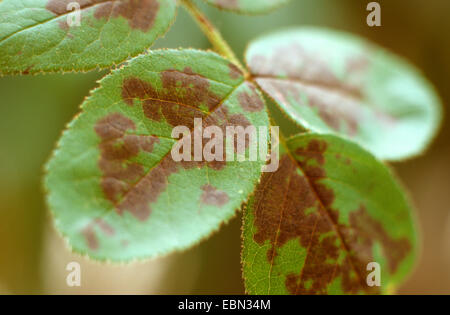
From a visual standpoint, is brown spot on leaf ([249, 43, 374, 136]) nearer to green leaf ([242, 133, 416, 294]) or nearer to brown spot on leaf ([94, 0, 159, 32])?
green leaf ([242, 133, 416, 294])

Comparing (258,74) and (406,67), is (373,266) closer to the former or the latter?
(258,74)

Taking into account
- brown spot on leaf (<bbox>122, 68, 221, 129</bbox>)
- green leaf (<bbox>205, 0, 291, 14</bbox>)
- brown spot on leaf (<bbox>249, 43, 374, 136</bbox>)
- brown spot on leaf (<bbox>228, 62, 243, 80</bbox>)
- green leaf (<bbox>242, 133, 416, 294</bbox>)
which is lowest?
green leaf (<bbox>242, 133, 416, 294</bbox>)

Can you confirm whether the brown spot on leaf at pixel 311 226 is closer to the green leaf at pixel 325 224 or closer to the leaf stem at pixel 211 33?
the green leaf at pixel 325 224

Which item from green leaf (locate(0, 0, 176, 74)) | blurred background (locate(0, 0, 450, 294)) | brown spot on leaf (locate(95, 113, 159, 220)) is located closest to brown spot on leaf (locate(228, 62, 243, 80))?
green leaf (locate(0, 0, 176, 74))

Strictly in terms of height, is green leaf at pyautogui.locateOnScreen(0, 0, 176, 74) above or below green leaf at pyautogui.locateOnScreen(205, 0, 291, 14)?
below

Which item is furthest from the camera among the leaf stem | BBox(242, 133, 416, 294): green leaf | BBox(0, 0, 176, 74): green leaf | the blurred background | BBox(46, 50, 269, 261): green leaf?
the blurred background

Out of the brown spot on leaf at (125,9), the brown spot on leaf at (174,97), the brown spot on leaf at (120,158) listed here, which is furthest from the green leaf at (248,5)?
the brown spot on leaf at (120,158)

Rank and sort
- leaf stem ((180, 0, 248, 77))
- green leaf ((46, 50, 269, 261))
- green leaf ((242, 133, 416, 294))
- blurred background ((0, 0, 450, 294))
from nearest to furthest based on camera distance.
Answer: green leaf ((46, 50, 269, 261)) → green leaf ((242, 133, 416, 294)) → leaf stem ((180, 0, 248, 77)) → blurred background ((0, 0, 450, 294))

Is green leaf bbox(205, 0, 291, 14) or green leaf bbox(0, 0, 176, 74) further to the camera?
green leaf bbox(205, 0, 291, 14)
